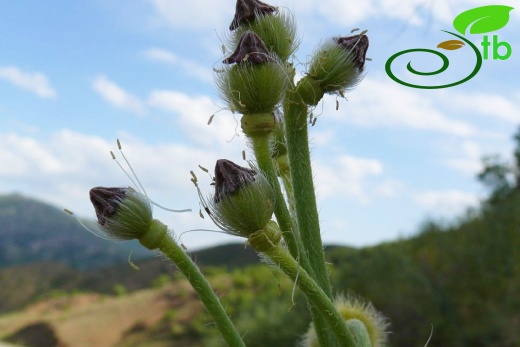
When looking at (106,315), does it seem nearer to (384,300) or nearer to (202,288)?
(384,300)

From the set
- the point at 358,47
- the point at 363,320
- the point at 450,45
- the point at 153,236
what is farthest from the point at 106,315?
the point at 358,47

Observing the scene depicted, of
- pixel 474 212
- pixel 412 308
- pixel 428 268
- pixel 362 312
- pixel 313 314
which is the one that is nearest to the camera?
pixel 313 314

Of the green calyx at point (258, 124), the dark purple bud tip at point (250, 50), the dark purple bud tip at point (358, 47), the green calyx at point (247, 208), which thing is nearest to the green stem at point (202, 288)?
the green calyx at point (247, 208)

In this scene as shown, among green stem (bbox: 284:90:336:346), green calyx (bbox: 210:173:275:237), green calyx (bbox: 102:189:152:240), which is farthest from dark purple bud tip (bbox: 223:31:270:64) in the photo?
green calyx (bbox: 102:189:152:240)

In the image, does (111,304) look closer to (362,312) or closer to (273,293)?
(273,293)

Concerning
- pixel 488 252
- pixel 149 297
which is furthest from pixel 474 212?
pixel 149 297

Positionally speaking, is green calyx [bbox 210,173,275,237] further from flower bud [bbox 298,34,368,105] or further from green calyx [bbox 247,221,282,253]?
flower bud [bbox 298,34,368,105]
